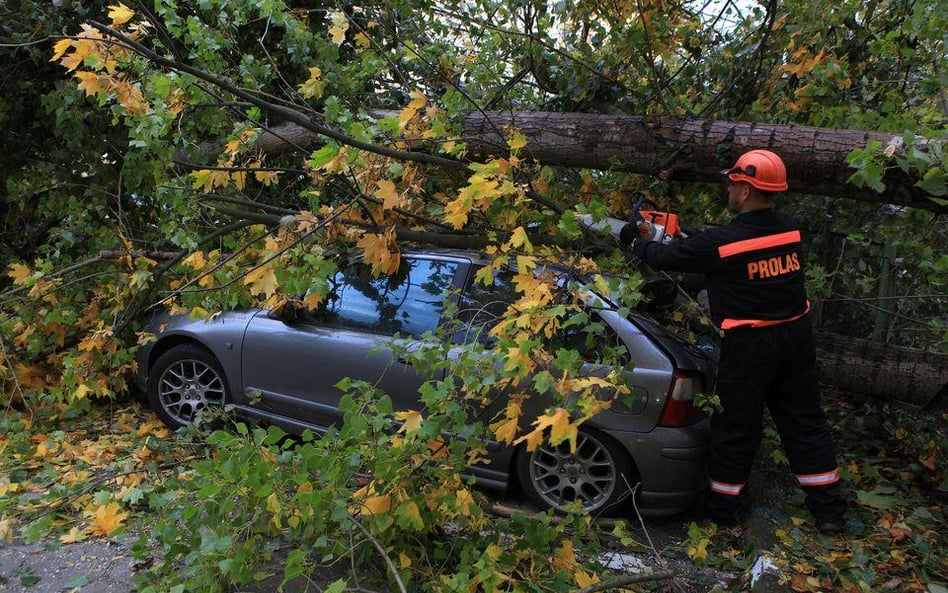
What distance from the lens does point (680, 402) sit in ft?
11.6

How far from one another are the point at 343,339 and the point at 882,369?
3.37 meters

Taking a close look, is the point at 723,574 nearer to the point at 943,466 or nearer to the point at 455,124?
the point at 943,466

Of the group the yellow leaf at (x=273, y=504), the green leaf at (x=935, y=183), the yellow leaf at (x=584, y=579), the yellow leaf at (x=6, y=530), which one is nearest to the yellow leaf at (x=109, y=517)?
the yellow leaf at (x=6, y=530)

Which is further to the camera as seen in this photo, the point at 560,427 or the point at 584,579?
the point at 584,579

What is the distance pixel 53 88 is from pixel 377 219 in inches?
154

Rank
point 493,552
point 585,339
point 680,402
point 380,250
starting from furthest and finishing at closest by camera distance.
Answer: point 680,402 → point 585,339 → point 380,250 → point 493,552

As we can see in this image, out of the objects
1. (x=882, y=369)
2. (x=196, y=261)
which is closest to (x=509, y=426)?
(x=196, y=261)

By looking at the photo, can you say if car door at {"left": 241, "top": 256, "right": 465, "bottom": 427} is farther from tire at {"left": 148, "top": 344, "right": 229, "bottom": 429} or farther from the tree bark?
the tree bark

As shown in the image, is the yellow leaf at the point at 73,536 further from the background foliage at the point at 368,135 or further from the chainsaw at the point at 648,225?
the chainsaw at the point at 648,225

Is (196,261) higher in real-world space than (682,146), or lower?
lower

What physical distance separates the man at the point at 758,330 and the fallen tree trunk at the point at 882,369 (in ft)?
3.31

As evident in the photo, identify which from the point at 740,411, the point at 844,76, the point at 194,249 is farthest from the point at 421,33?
the point at 740,411

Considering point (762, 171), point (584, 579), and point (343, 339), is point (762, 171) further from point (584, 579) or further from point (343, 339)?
point (343, 339)

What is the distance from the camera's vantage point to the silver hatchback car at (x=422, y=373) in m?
3.53
